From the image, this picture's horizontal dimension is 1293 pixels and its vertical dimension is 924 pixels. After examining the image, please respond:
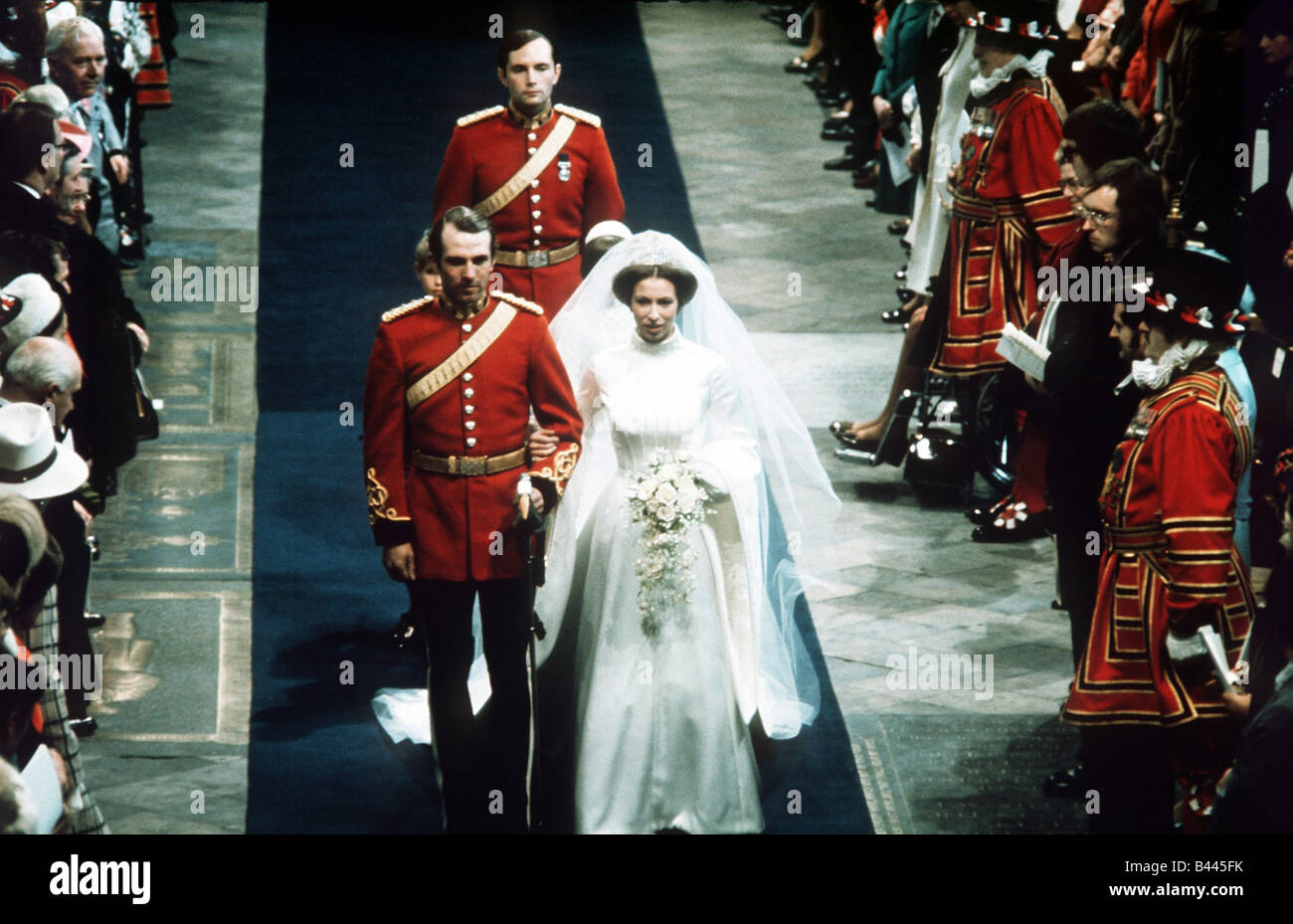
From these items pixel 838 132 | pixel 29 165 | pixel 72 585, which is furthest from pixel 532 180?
pixel 838 132

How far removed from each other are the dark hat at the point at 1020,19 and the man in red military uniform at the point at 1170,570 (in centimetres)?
283

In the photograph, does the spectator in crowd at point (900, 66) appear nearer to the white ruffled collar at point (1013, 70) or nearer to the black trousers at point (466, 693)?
the white ruffled collar at point (1013, 70)

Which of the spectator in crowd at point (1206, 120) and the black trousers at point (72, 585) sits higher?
the spectator in crowd at point (1206, 120)

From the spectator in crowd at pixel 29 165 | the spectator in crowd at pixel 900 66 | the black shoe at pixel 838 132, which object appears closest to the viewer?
the spectator in crowd at pixel 29 165

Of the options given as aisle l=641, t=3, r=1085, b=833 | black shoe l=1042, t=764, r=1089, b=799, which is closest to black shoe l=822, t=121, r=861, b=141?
aisle l=641, t=3, r=1085, b=833

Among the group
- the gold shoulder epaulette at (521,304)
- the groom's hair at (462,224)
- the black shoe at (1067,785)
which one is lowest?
the black shoe at (1067,785)

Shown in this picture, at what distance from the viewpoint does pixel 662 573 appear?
247 inches

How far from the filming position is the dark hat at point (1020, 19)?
842 cm

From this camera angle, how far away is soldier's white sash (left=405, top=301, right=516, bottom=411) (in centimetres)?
609

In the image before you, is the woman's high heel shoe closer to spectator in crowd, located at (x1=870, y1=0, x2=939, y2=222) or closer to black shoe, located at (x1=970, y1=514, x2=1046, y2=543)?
spectator in crowd, located at (x1=870, y1=0, x2=939, y2=222)

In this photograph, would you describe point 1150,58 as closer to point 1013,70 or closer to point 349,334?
point 1013,70

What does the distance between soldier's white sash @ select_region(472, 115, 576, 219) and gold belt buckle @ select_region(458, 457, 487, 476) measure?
203 cm

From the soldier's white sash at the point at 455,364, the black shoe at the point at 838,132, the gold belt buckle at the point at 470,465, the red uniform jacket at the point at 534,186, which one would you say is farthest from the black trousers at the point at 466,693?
the black shoe at the point at 838,132
